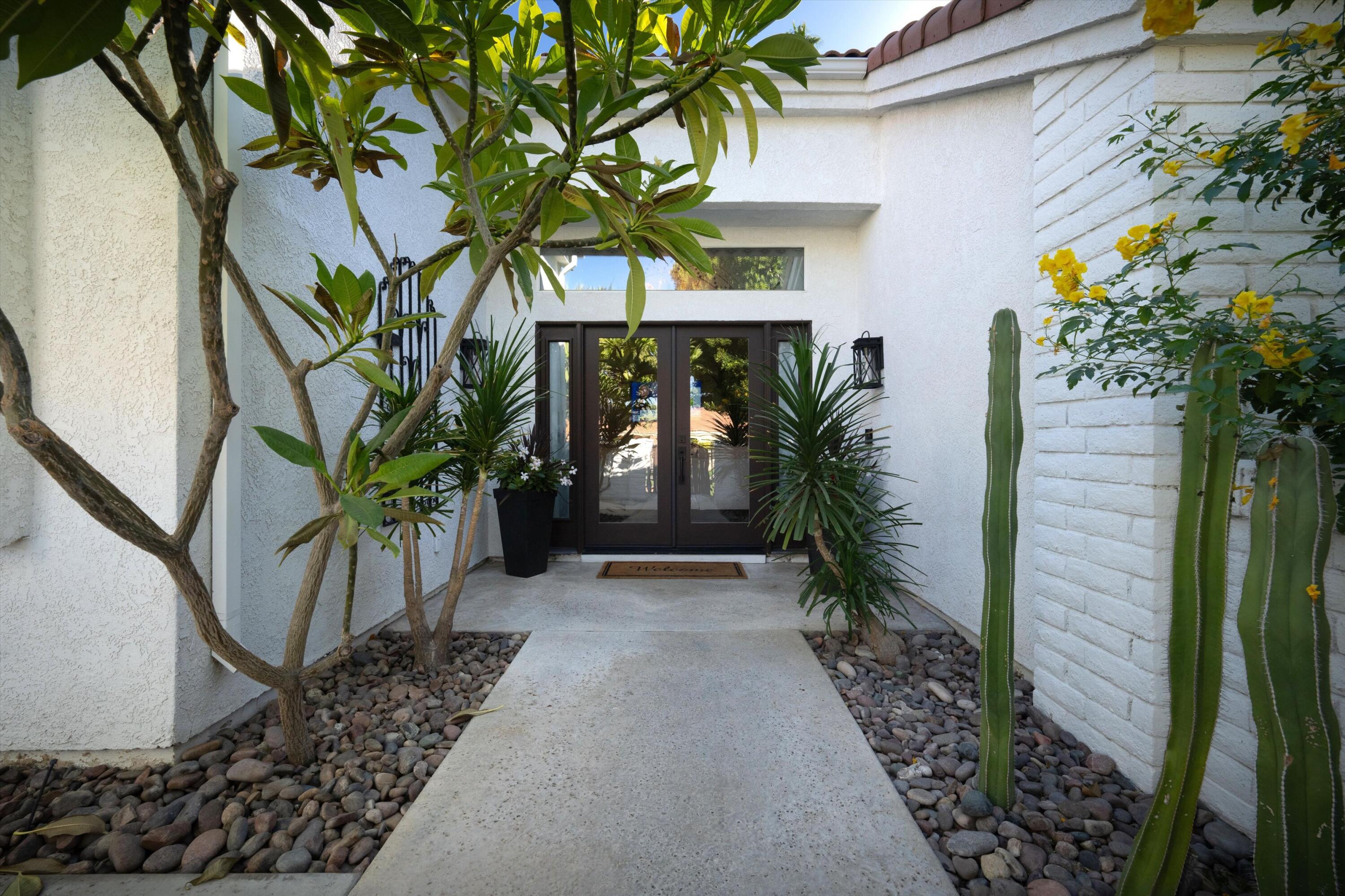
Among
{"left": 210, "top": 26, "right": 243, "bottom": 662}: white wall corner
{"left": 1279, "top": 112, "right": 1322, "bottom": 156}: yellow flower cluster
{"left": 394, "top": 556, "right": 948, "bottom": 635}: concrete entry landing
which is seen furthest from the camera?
{"left": 394, "top": 556, "right": 948, "bottom": 635}: concrete entry landing

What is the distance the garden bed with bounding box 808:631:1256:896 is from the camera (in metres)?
1.36

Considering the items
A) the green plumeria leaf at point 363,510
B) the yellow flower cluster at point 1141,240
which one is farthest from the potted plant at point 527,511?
the yellow flower cluster at point 1141,240

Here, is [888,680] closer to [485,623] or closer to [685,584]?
[685,584]

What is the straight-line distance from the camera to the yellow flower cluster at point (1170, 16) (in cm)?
86

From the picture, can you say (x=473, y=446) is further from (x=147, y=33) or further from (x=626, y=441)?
(x=626, y=441)

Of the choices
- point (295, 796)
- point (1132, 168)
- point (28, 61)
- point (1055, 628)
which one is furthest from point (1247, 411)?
point (295, 796)

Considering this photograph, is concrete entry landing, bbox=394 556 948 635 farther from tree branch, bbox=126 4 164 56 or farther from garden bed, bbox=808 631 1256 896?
tree branch, bbox=126 4 164 56

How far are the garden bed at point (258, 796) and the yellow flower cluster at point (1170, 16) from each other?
217 cm

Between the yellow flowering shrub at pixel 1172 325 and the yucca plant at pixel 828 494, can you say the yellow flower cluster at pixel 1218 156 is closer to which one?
the yellow flowering shrub at pixel 1172 325

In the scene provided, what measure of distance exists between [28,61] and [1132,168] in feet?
7.58

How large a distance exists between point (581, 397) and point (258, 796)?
3314 millimetres

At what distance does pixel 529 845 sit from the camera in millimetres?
1431

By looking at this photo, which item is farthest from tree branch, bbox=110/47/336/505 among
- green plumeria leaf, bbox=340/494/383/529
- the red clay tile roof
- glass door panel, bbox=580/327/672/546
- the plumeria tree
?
glass door panel, bbox=580/327/672/546

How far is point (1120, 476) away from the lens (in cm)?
176
